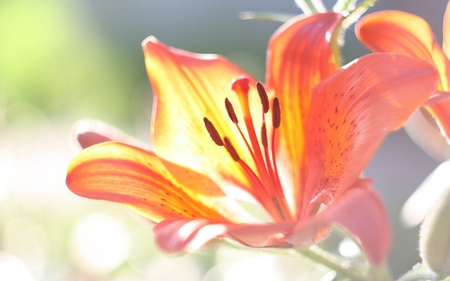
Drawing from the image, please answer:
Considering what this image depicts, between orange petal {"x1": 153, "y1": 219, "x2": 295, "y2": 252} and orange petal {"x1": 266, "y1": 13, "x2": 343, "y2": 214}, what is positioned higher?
orange petal {"x1": 266, "y1": 13, "x2": 343, "y2": 214}

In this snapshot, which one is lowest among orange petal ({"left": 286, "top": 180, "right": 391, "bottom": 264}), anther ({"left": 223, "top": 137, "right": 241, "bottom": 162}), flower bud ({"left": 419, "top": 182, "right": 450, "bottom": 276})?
flower bud ({"left": 419, "top": 182, "right": 450, "bottom": 276})

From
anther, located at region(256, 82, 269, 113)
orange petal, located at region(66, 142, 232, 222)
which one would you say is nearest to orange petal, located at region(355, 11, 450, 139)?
anther, located at region(256, 82, 269, 113)

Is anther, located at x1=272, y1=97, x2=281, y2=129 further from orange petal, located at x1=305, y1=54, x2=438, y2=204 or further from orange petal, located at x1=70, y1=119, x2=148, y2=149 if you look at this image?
orange petal, located at x1=70, y1=119, x2=148, y2=149

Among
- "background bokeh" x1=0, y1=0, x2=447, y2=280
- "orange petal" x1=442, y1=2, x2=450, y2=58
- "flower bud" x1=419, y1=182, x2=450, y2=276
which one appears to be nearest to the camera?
"flower bud" x1=419, y1=182, x2=450, y2=276

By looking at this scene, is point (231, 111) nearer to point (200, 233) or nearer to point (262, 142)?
point (262, 142)

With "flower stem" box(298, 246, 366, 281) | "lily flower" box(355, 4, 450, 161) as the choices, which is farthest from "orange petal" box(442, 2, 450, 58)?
"flower stem" box(298, 246, 366, 281)

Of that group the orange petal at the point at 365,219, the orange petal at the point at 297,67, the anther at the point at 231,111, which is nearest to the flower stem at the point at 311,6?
the orange petal at the point at 297,67

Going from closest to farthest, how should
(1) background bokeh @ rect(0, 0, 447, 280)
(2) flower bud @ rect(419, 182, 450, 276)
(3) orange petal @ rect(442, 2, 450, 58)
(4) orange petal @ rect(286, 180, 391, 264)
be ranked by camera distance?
(4) orange petal @ rect(286, 180, 391, 264) → (2) flower bud @ rect(419, 182, 450, 276) → (3) orange petal @ rect(442, 2, 450, 58) → (1) background bokeh @ rect(0, 0, 447, 280)

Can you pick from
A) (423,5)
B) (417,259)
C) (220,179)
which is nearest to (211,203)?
(220,179)

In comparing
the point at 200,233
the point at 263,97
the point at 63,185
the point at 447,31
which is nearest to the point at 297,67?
the point at 263,97

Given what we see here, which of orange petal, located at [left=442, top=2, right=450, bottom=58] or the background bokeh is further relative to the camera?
the background bokeh
